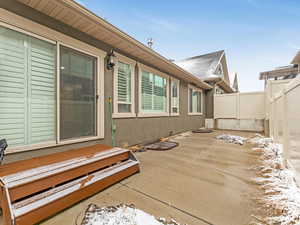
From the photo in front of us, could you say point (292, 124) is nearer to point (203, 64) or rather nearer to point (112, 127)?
point (112, 127)

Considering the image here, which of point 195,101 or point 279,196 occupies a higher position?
point 195,101

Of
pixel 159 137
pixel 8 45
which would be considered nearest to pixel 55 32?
pixel 8 45

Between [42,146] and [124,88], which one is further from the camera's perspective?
[124,88]

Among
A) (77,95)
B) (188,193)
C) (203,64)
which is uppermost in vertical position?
(203,64)

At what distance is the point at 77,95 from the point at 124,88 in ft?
4.33

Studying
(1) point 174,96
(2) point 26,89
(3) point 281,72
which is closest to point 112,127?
(2) point 26,89

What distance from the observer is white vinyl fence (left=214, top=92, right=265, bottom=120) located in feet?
25.4

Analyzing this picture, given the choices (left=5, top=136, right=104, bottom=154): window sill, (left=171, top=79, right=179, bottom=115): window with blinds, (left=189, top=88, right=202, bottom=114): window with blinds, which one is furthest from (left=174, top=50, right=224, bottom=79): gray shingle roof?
(left=5, top=136, right=104, bottom=154): window sill

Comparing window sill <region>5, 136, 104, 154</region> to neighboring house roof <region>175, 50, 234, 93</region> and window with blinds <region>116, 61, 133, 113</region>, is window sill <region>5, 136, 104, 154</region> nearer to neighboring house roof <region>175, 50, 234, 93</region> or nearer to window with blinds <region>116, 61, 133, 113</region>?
window with blinds <region>116, 61, 133, 113</region>

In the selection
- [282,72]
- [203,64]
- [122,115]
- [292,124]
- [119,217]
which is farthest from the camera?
[282,72]

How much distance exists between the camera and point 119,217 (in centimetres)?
133

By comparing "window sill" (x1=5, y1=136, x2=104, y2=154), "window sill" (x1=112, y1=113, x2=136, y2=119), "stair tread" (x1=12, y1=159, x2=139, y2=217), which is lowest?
"stair tread" (x1=12, y1=159, x2=139, y2=217)

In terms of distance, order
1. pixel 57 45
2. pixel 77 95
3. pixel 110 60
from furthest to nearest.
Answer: pixel 110 60 → pixel 77 95 → pixel 57 45

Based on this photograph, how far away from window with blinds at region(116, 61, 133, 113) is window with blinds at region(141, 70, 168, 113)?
0.56 meters
